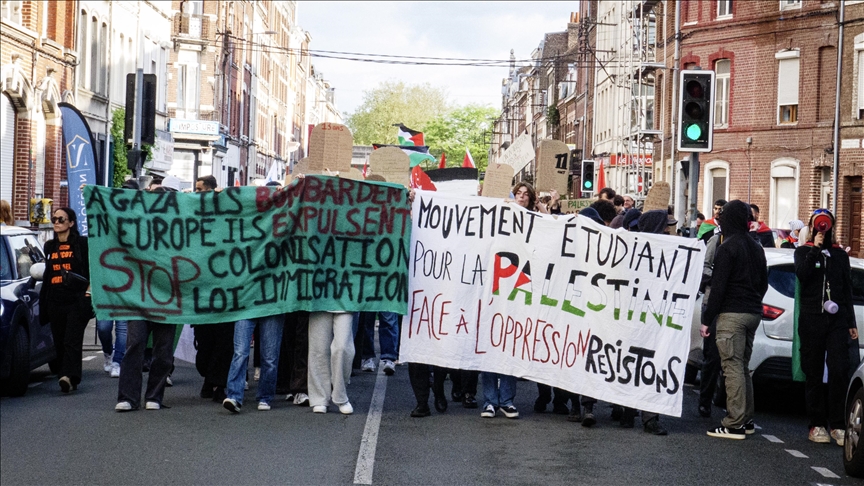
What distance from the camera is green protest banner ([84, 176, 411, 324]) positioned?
9609 millimetres

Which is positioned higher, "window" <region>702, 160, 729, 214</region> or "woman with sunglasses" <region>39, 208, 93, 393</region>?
"window" <region>702, 160, 729, 214</region>

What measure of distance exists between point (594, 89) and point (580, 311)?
177ft

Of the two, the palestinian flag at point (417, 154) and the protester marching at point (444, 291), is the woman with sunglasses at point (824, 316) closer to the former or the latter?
the protester marching at point (444, 291)

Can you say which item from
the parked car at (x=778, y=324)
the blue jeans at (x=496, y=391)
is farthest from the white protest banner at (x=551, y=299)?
the parked car at (x=778, y=324)

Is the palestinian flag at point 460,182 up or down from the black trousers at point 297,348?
up

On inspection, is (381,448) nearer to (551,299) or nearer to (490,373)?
(490,373)

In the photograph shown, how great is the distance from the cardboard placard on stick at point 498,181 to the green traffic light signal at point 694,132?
2751mm

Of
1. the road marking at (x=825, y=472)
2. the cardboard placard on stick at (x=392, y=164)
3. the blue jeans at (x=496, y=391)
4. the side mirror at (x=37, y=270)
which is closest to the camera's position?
the road marking at (x=825, y=472)

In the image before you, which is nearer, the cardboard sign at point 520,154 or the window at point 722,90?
the cardboard sign at point 520,154

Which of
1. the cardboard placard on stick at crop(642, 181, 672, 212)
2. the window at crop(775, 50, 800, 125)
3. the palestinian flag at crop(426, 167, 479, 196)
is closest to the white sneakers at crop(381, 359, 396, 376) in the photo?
the cardboard placard on stick at crop(642, 181, 672, 212)

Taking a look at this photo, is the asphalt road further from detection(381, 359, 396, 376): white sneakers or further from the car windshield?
detection(381, 359, 396, 376): white sneakers

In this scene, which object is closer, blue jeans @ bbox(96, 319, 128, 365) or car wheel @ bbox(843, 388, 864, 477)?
car wheel @ bbox(843, 388, 864, 477)

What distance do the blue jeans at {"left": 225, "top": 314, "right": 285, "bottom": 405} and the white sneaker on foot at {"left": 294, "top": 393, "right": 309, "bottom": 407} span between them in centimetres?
29

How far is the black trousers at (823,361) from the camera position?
31.0ft
